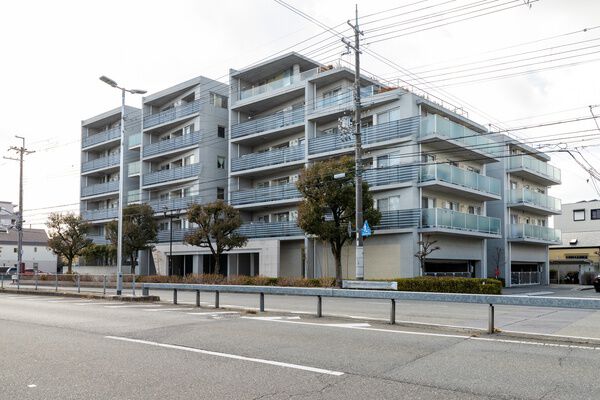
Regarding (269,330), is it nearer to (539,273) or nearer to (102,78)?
(102,78)

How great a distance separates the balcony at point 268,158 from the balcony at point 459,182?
924 cm

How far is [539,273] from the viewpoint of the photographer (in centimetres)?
4400

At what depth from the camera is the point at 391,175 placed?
31656 millimetres

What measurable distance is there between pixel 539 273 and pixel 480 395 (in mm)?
42385

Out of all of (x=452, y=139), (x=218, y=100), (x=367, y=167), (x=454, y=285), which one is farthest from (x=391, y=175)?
(x=218, y=100)

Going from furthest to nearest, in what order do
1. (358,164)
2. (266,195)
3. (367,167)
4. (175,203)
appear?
(175,203) → (266,195) → (367,167) → (358,164)

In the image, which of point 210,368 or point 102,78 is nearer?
point 210,368

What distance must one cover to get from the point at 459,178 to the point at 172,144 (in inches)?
980

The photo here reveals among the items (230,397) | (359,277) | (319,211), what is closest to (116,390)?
(230,397)

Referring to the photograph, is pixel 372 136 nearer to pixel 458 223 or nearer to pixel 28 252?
pixel 458 223

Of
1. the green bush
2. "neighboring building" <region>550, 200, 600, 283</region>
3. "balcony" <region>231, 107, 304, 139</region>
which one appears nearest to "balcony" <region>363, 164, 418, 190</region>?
"balcony" <region>231, 107, 304, 139</region>

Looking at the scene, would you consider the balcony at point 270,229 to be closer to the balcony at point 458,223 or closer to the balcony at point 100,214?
the balcony at point 458,223

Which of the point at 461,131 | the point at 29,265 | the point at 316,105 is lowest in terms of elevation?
the point at 29,265

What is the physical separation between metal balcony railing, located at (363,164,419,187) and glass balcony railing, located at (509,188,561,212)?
13191mm
